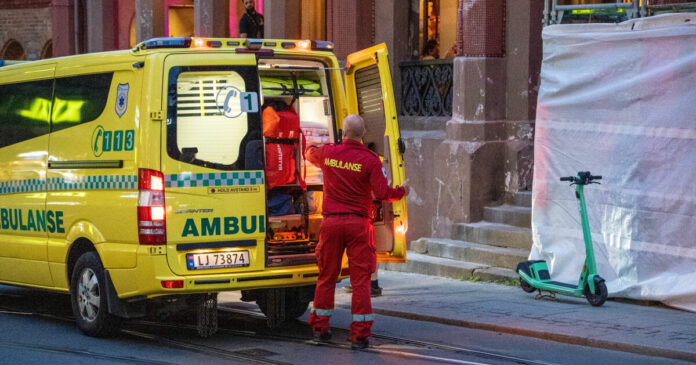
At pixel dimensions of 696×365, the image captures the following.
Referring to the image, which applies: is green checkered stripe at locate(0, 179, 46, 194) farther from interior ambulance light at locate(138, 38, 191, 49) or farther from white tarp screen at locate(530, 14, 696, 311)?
white tarp screen at locate(530, 14, 696, 311)

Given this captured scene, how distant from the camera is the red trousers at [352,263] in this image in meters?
9.21

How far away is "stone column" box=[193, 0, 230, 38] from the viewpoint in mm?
21016

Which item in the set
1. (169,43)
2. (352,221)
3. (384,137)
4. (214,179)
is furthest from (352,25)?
(352,221)

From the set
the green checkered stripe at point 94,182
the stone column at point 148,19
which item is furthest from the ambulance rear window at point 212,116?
the stone column at point 148,19

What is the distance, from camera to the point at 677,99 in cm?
1120

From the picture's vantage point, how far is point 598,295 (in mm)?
11125

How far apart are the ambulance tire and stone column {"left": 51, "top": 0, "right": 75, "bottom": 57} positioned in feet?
49.2

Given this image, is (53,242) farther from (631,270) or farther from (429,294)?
(631,270)

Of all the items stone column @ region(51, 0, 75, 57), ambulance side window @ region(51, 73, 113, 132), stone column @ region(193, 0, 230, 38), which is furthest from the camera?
stone column @ region(51, 0, 75, 57)

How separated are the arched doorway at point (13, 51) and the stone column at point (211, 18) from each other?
6.67 meters

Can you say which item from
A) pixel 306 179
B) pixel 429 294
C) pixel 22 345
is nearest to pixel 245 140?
pixel 306 179

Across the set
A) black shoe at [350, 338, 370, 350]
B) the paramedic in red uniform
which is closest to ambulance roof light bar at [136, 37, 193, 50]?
the paramedic in red uniform

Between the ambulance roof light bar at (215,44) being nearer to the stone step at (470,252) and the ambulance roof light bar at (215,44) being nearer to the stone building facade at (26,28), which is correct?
the stone step at (470,252)

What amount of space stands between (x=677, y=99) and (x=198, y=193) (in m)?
4.75
